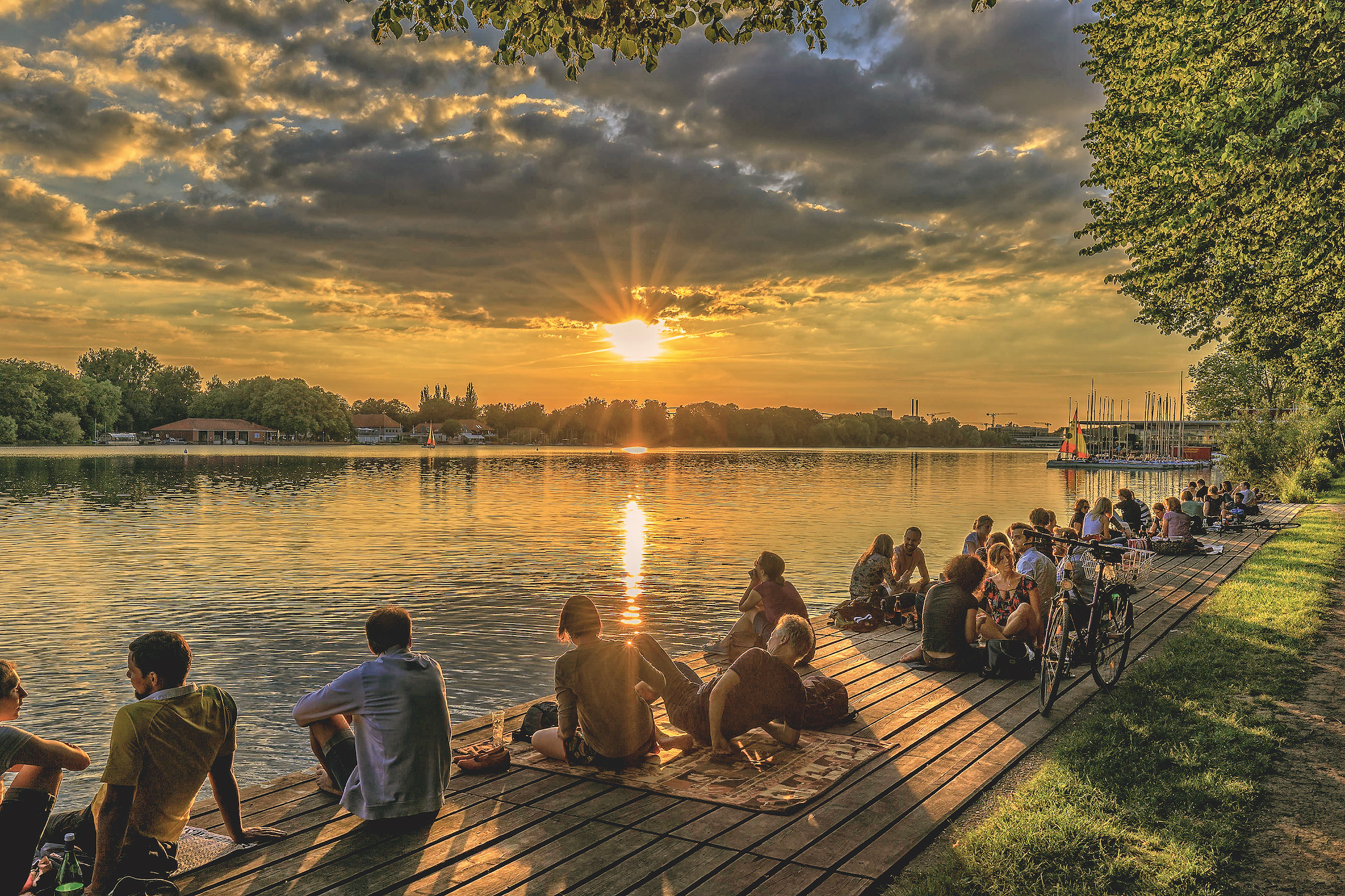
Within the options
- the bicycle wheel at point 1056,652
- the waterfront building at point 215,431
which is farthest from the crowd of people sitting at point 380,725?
the waterfront building at point 215,431

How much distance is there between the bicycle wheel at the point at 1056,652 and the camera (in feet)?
26.4

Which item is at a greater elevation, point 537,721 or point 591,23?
point 591,23

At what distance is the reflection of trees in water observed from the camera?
5249 centimetres

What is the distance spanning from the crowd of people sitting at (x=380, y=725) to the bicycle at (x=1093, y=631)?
43cm

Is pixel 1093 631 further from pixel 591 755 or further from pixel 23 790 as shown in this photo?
pixel 23 790

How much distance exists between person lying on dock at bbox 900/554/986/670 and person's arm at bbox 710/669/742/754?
12.8 feet

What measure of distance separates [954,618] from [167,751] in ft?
25.5

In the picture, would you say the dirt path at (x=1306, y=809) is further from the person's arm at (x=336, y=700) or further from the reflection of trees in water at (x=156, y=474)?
the reflection of trees in water at (x=156, y=474)

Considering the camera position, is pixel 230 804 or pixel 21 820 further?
pixel 230 804

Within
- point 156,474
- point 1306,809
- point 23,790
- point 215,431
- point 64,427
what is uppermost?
point 64,427

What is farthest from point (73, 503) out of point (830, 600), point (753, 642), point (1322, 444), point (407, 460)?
point (407, 460)

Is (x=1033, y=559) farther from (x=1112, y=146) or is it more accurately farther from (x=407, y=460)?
(x=407, y=460)

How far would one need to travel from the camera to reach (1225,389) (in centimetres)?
9681

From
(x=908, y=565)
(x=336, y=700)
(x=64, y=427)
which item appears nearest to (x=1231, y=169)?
(x=908, y=565)
